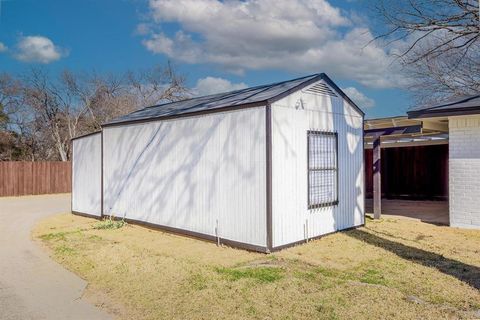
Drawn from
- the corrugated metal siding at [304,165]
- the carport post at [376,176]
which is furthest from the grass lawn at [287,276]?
the carport post at [376,176]

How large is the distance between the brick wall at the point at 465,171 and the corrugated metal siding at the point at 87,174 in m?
9.42

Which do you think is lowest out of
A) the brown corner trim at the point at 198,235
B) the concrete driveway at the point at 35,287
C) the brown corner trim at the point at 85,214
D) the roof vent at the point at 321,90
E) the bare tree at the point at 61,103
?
the concrete driveway at the point at 35,287

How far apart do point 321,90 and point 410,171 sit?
1060cm

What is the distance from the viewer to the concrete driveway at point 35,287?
4.30 metres

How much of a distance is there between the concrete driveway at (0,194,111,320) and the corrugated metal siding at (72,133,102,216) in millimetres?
2919

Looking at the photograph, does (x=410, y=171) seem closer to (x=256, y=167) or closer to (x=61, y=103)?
(x=256, y=167)

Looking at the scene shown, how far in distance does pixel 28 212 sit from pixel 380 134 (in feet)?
38.7

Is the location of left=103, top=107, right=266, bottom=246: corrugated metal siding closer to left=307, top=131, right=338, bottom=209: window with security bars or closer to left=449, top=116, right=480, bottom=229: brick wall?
left=307, top=131, right=338, bottom=209: window with security bars

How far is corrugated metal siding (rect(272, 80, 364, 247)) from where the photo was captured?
6.97 m

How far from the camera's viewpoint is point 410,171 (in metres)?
16.9

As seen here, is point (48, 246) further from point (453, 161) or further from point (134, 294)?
point (453, 161)

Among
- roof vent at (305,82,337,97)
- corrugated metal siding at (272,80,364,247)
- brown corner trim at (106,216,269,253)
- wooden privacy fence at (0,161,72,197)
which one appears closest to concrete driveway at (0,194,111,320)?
brown corner trim at (106,216,269,253)

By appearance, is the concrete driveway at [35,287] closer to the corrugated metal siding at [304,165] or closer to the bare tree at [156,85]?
the corrugated metal siding at [304,165]

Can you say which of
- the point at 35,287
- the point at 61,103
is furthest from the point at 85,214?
the point at 61,103
